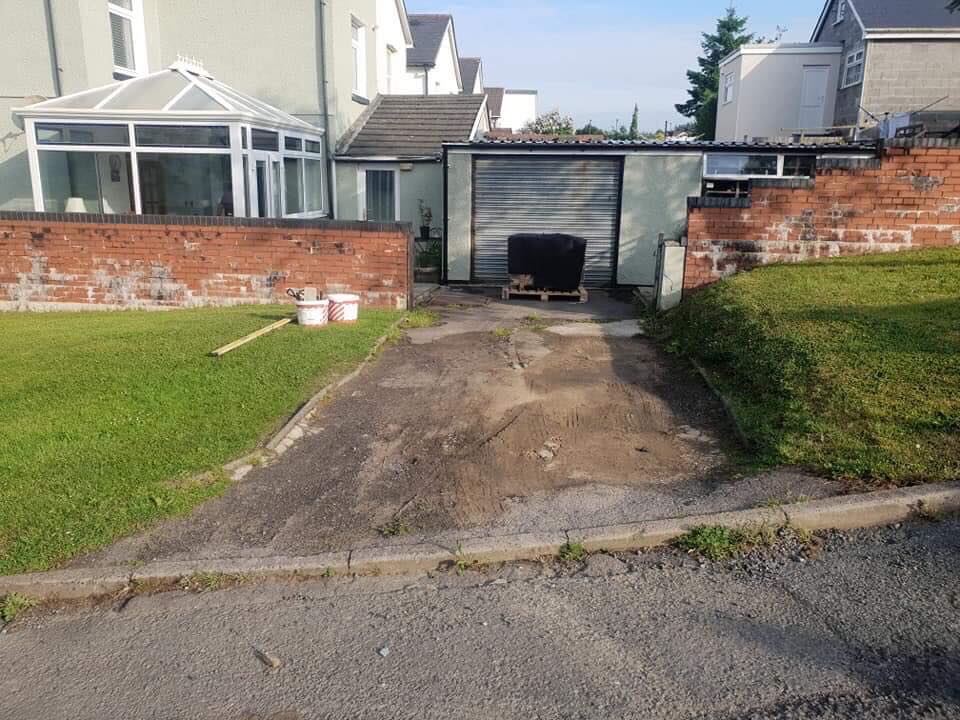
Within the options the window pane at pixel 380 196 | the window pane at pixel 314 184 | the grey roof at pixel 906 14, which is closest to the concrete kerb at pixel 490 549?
the window pane at pixel 314 184

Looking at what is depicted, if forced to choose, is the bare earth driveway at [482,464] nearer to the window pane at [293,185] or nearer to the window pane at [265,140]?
the window pane at [265,140]

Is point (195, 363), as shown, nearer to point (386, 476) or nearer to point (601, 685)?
point (386, 476)

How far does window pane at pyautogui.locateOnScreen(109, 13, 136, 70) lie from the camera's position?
55.4 ft

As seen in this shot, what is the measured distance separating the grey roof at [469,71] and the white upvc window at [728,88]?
1242 centimetres

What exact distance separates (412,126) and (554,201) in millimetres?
5496

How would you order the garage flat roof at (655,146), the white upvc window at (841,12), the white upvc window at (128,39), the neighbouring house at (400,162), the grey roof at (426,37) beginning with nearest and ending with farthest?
the garage flat roof at (655,146)
the white upvc window at (128,39)
the neighbouring house at (400,162)
the grey roof at (426,37)
the white upvc window at (841,12)

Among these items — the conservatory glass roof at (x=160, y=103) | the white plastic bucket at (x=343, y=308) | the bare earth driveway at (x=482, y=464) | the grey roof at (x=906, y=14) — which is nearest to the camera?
the bare earth driveway at (x=482, y=464)

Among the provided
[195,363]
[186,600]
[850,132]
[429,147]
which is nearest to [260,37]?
[429,147]

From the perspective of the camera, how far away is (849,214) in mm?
10477

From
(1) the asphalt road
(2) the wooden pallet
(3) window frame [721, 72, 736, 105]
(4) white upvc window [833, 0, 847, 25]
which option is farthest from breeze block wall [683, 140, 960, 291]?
(4) white upvc window [833, 0, 847, 25]

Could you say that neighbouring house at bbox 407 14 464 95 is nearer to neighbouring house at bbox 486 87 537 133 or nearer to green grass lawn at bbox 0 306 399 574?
neighbouring house at bbox 486 87 537 133

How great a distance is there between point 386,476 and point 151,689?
2.25m

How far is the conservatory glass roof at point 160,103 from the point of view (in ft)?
45.7

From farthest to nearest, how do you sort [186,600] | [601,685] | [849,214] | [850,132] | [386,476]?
[850,132] → [849,214] → [386,476] → [186,600] → [601,685]
